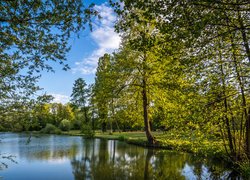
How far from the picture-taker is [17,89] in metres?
5.80

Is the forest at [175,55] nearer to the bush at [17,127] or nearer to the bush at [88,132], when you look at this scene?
the bush at [17,127]

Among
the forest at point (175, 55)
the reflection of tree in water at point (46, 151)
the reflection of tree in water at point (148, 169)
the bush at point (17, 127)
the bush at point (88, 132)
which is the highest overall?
the forest at point (175, 55)

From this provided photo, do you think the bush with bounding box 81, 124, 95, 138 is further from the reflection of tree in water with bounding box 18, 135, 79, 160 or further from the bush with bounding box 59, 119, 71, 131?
the bush with bounding box 59, 119, 71, 131

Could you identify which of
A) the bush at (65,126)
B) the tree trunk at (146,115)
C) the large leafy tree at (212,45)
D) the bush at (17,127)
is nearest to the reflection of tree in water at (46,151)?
the bush at (17,127)

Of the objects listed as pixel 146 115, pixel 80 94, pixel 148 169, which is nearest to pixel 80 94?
pixel 80 94

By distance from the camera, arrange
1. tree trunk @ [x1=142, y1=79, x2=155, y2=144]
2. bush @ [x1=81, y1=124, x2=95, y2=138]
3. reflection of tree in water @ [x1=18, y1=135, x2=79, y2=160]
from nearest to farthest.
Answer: reflection of tree in water @ [x1=18, y1=135, x2=79, y2=160]
tree trunk @ [x1=142, y1=79, x2=155, y2=144]
bush @ [x1=81, y1=124, x2=95, y2=138]

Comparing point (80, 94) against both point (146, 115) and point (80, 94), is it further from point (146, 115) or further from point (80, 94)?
point (146, 115)

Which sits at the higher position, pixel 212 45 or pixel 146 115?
pixel 212 45

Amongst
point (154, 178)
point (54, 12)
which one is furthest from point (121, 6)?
Result: point (154, 178)

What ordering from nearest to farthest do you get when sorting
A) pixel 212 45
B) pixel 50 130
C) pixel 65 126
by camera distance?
pixel 212 45 → pixel 50 130 → pixel 65 126

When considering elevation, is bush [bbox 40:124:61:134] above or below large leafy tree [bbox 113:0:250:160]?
below

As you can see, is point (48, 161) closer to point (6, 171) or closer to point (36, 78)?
point (6, 171)

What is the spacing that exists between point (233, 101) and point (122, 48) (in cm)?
1281

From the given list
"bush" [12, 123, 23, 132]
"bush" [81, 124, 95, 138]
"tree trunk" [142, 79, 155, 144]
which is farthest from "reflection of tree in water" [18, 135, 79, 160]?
"bush" [81, 124, 95, 138]
